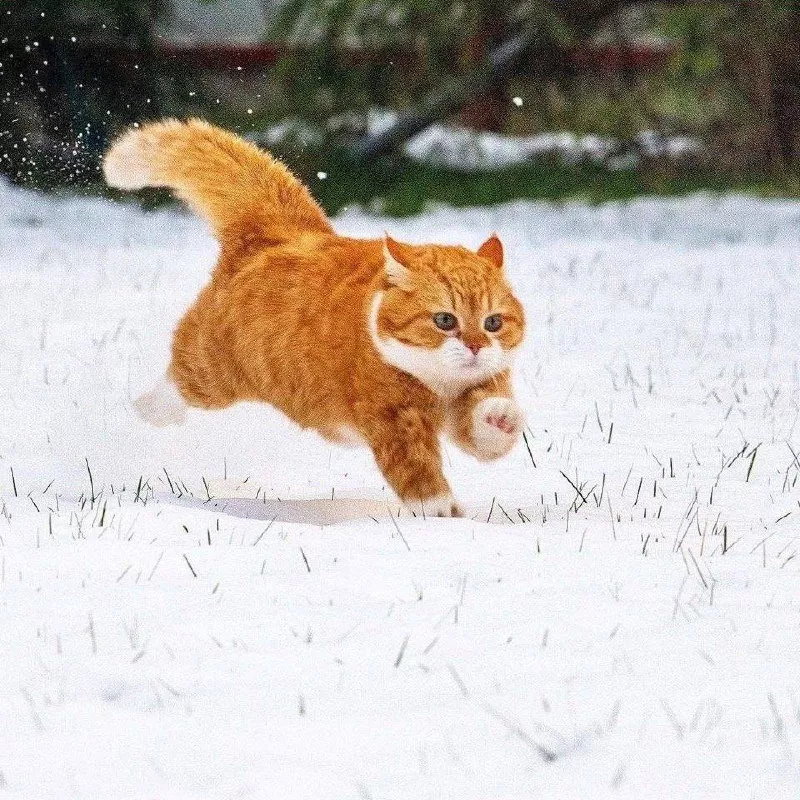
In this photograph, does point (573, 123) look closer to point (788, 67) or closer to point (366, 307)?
point (788, 67)

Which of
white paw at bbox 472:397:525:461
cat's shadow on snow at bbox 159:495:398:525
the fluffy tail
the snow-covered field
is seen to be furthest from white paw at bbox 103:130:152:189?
white paw at bbox 472:397:525:461

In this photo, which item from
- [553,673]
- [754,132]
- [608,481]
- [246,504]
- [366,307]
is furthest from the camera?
[754,132]

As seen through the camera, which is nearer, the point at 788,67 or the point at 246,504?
the point at 246,504

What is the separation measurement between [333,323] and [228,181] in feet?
2.70

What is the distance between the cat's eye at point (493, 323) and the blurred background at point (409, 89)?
8.14 metres

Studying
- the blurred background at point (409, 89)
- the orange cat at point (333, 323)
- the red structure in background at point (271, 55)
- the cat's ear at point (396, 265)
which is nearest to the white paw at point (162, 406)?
the orange cat at point (333, 323)

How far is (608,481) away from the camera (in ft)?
14.9

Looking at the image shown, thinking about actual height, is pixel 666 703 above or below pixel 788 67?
below

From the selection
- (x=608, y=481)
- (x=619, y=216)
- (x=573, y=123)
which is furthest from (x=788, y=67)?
(x=608, y=481)

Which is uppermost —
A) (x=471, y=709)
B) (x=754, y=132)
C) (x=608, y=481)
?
(x=754, y=132)

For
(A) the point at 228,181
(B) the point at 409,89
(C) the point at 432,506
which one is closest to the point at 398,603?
(C) the point at 432,506

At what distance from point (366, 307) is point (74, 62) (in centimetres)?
1006

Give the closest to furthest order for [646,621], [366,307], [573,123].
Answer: [646,621], [366,307], [573,123]

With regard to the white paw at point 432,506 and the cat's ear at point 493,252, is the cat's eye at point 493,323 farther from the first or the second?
the white paw at point 432,506
